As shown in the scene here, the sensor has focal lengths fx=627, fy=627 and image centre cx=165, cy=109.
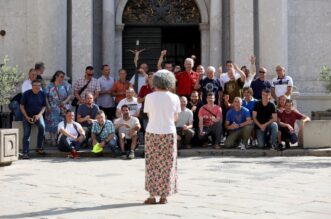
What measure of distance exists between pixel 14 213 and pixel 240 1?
12.4 metres

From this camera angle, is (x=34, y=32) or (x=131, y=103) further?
(x=34, y=32)

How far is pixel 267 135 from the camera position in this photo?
14.4m

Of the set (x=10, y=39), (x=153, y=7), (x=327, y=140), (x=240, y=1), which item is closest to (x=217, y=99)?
(x=327, y=140)

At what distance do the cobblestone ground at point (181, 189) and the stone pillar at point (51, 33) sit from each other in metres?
5.36

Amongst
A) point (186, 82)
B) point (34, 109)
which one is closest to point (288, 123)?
point (186, 82)

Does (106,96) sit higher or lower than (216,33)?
lower

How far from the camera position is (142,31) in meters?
19.2

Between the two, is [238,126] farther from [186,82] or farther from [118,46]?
[118,46]

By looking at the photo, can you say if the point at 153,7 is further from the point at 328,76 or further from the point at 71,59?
the point at 328,76

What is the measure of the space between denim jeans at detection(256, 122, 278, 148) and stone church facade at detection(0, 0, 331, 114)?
3873mm

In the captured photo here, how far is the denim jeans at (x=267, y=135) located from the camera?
14.2 meters

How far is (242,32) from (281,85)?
124 inches

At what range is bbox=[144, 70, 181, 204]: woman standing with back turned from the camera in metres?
7.78

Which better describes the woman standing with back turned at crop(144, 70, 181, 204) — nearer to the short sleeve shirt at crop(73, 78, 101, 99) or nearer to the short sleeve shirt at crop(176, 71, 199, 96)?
the short sleeve shirt at crop(176, 71, 199, 96)
